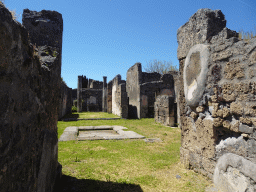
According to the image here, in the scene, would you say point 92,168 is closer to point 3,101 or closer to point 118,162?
point 118,162

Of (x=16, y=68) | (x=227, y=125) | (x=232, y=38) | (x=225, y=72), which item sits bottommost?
(x=227, y=125)

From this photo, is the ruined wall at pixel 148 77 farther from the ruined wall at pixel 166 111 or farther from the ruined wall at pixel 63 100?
the ruined wall at pixel 63 100

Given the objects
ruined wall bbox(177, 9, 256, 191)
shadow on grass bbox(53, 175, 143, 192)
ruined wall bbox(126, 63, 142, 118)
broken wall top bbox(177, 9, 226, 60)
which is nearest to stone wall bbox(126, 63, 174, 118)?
ruined wall bbox(126, 63, 142, 118)

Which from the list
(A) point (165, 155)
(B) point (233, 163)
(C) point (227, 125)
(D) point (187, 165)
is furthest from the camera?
(A) point (165, 155)

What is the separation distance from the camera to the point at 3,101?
101cm

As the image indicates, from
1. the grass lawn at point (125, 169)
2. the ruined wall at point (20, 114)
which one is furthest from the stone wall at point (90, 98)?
the ruined wall at point (20, 114)

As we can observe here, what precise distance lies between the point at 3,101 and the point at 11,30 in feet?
1.45

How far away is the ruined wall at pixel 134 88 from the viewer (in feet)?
43.9

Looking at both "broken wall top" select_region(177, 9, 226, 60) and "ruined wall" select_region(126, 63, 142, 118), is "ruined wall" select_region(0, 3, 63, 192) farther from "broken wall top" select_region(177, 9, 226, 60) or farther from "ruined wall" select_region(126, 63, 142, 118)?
"ruined wall" select_region(126, 63, 142, 118)

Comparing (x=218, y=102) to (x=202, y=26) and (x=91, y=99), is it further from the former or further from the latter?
(x=91, y=99)

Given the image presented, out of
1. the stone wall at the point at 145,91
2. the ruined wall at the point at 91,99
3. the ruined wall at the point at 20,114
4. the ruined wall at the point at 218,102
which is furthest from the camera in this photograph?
the ruined wall at the point at 91,99

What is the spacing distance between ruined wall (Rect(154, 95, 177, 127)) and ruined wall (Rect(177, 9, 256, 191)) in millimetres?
5556

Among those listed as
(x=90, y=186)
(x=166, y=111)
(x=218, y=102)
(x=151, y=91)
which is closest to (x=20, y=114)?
(x=90, y=186)

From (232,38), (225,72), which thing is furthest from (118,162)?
(232,38)
